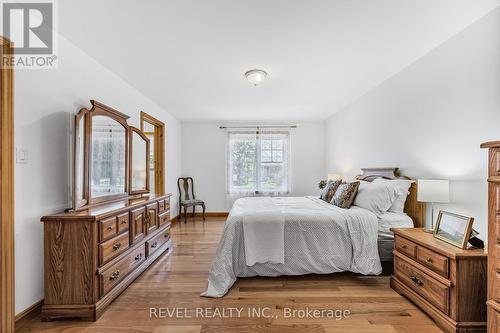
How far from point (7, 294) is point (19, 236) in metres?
0.39

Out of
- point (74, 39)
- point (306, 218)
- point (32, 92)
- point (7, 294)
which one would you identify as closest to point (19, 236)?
point (7, 294)

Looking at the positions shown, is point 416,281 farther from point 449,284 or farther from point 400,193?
point 400,193

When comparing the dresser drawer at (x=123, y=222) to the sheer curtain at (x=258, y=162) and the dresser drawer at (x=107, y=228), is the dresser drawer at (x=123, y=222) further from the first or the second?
the sheer curtain at (x=258, y=162)

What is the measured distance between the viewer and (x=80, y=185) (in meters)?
2.25

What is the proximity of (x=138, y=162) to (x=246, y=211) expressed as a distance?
1.78 m

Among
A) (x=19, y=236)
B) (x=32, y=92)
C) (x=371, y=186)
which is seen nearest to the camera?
(x=19, y=236)

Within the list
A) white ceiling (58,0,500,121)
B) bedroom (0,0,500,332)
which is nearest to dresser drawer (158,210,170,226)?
bedroom (0,0,500,332)

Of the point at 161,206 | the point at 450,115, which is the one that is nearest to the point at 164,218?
the point at 161,206

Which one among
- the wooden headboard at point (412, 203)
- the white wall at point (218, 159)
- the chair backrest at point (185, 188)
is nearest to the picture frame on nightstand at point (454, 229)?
the wooden headboard at point (412, 203)

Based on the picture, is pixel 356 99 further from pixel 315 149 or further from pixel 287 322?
pixel 287 322

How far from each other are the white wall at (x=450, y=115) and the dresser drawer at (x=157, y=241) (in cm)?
321

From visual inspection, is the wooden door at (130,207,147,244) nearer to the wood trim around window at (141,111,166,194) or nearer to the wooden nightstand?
the wood trim around window at (141,111,166,194)

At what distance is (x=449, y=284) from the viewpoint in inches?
68.6

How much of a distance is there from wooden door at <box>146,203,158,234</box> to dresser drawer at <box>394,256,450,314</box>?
2.68 m
